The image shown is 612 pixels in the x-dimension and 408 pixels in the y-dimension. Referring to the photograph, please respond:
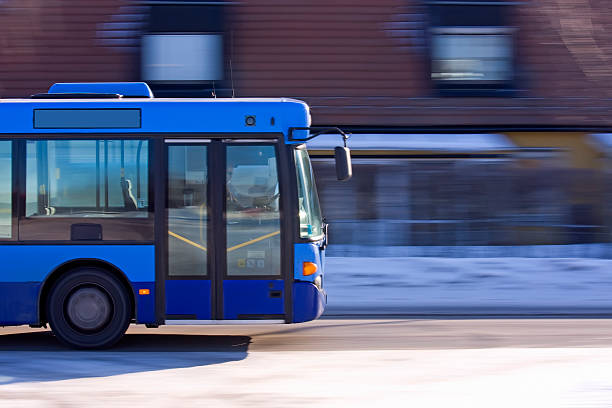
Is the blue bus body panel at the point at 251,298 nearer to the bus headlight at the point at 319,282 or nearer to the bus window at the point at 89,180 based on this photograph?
the bus headlight at the point at 319,282

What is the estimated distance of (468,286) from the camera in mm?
14578

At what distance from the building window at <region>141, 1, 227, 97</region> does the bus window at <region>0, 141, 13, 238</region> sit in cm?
1089

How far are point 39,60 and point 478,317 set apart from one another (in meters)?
12.6

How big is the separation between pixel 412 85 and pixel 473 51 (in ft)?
5.40

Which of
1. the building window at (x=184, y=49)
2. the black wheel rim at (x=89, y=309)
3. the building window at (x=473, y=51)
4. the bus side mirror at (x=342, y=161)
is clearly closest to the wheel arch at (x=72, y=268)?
the black wheel rim at (x=89, y=309)

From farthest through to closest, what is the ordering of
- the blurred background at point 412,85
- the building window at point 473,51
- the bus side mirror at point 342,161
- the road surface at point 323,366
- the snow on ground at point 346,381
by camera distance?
the building window at point 473,51, the blurred background at point 412,85, the bus side mirror at point 342,161, the road surface at point 323,366, the snow on ground at point 346,381

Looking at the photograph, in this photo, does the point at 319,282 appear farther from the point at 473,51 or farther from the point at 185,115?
the point at 473,51

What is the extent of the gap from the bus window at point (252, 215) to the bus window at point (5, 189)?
7.25ft

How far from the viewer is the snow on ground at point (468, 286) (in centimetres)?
1275

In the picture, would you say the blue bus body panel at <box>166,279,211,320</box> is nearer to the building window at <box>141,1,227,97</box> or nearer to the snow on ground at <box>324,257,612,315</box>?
the snow on ground at <box>324,257,612,315</box>

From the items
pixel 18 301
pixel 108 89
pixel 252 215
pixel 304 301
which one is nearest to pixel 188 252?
pixel 252 215

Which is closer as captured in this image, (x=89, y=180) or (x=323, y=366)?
(x=323, y=366)

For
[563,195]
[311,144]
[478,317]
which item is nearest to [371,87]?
[311,144]

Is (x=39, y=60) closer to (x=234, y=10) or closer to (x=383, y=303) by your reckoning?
(x=234, y=10)
